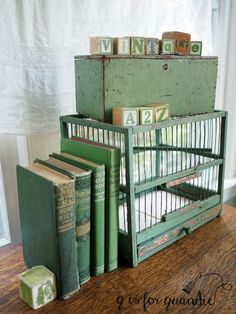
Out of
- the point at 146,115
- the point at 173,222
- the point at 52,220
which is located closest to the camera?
the point at 52,220

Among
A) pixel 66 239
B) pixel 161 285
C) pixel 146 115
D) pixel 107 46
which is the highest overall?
pixel 107 46

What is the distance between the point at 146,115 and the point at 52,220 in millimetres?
324

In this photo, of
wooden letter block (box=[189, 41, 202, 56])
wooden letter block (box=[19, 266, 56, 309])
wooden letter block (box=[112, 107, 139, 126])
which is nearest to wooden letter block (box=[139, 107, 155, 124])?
wooden letter block (box=[112, 107, 139, 126])

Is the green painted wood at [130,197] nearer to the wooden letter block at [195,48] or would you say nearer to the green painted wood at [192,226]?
the green painted wood at [192,226]

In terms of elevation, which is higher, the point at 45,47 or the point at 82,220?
the point at 45,47

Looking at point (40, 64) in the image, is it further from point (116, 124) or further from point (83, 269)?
point (83, 269)

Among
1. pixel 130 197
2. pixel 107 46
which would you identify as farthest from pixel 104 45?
pixel 130 197

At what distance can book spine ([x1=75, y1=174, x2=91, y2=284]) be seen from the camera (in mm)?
667

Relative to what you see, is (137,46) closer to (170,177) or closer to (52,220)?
(170,177)

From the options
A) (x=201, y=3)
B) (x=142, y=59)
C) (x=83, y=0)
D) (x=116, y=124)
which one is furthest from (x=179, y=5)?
(x=116, y=124)

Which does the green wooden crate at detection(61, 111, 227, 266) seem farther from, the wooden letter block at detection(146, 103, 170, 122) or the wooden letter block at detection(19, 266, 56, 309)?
the wooden letter block at detection(19, 266, 56, 309)

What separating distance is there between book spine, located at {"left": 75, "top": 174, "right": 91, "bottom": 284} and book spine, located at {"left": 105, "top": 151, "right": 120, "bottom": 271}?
53 millimetres

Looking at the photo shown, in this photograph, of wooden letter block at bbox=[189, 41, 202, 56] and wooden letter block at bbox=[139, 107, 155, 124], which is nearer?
wooden letter block at bbox=[139, 107, 155, 124]

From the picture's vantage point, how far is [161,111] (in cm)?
79
